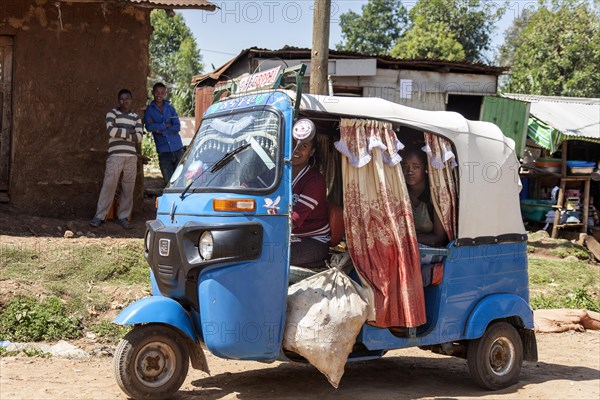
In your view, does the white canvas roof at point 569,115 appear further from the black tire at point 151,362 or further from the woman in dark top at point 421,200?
the black tire at point 151,362

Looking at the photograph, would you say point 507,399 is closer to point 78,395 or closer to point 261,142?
point 261,142

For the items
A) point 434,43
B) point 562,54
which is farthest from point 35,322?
point 434,43

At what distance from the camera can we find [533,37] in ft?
84.6

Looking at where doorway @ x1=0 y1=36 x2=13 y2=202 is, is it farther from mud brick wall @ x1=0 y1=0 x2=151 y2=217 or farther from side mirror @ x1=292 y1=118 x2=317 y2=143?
side mirror @ x1=292 y1=118 x2=317 y2=143

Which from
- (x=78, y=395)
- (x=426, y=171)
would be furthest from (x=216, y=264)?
(x=426, y=171)

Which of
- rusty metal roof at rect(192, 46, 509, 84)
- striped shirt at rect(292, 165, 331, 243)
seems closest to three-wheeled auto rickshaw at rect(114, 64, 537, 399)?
striped shirt at rect(292, 165, 331, 243)

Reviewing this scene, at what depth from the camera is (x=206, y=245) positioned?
5.26m

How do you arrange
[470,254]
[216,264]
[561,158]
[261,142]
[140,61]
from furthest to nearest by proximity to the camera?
[561,158], [140,61], [470,254], [261,142], [216,264]

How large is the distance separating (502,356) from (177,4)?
6869mm

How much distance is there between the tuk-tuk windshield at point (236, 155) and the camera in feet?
17.9

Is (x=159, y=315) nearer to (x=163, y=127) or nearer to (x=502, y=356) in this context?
(x=502, y=356)

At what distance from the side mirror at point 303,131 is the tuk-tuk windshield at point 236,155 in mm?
149

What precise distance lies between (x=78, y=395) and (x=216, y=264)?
1465mm

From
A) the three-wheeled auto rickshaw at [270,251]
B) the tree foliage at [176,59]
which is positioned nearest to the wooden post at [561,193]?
the three-wheeled auto rickshaw at [270,251]
